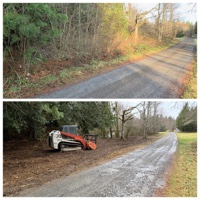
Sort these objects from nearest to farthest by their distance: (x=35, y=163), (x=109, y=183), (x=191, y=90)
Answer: (x=109, y=183), (x=191, y=90), (x=35, y=163)

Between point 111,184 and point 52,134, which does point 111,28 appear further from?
point 111,184

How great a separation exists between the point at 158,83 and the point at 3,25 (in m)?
4.94

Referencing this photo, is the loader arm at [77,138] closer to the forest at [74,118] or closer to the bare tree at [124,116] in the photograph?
the forest at [74,118]

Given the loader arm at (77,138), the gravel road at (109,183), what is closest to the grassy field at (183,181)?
the gravel road at (109,183)

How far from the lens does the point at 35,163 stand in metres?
6.61

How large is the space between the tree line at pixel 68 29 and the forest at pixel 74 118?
151cm

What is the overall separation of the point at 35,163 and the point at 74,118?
13.0 feet

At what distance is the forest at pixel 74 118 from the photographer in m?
6.92

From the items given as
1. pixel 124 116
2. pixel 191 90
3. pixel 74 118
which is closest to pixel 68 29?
pixel 74 118

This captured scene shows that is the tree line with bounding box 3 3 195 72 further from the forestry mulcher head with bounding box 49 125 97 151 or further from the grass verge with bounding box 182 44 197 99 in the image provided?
the grass verge with bounding box 182 44 197 99

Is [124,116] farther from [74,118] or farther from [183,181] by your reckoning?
[183,181]

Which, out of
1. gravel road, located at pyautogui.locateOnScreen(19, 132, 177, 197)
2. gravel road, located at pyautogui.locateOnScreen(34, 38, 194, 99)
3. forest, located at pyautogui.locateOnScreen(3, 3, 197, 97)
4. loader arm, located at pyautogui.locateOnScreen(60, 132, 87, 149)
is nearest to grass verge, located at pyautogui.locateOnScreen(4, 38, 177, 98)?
forest, located at pyautogui.locateOnScreen(3, 3, 197, 97)

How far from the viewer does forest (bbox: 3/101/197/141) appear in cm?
692

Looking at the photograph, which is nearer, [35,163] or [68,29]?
[35,163]
